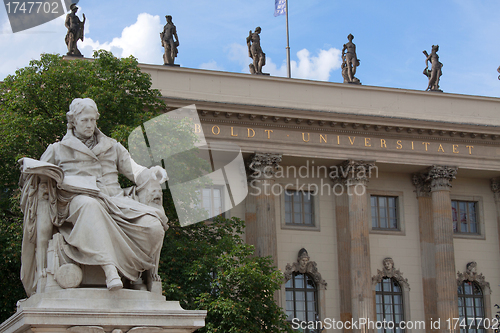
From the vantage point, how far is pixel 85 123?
24.6 ft

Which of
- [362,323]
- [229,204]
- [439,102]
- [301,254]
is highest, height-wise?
[439,102]

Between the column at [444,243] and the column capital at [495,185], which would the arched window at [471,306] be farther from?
the column capital at [495,185]

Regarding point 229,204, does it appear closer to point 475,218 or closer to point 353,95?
point 353,95

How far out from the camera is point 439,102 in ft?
105

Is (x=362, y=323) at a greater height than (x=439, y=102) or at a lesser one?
lesser

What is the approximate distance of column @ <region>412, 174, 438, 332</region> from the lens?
99.5 ft

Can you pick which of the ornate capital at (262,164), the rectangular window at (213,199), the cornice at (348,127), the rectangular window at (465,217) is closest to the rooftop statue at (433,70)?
the cornice at (348,127)

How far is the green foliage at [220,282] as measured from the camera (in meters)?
18.7

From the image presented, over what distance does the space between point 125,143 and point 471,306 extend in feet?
62.2

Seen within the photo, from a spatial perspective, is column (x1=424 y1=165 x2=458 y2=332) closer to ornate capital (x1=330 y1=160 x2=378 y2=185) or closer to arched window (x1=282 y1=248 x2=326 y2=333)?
ornate capital (x1=330 y1=160 x2=378 y2=185)

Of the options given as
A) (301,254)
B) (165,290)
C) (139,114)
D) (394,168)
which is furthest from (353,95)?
(165,290)

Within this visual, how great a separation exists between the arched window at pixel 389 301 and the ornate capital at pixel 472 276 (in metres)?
2.55

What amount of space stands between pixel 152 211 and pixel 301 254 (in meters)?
22.8

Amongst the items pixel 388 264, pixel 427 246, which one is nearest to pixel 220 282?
pixel 388 264
